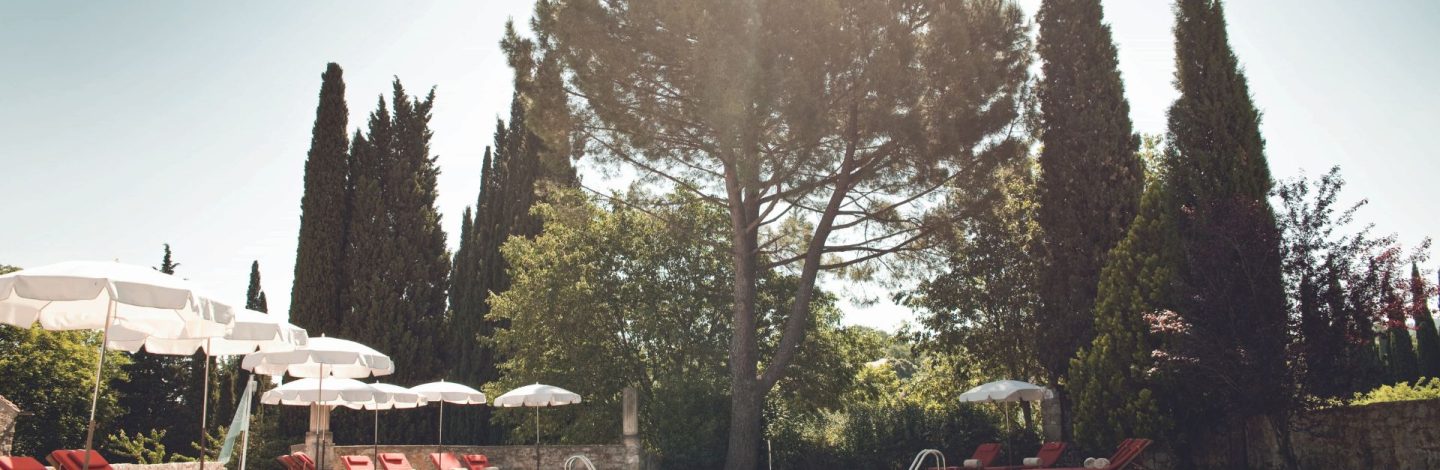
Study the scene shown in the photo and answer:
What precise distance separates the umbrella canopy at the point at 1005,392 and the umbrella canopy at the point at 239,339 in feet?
31.6

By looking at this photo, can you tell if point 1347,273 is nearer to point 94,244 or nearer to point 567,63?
point 567,63

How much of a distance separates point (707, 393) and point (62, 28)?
10880 millimetres

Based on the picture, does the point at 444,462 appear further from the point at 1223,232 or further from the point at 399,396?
the point at 1223,232

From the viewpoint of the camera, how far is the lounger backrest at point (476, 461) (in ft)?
A: 48.5

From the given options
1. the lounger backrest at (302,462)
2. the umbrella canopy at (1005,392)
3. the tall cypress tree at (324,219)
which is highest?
the tall cypress tree at (324,219)

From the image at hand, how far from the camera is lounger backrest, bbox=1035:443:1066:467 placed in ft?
44.4

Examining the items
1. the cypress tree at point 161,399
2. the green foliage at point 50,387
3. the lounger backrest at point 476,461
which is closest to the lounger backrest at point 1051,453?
the lounger backrest at point 476,461

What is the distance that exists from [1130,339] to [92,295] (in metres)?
12.1

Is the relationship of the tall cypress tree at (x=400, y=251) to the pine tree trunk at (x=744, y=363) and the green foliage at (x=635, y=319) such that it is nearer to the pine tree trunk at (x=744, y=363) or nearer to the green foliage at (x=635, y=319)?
the green foliage at (x=635, y=319)

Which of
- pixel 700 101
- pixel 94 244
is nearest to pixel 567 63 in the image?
pixel 700 101

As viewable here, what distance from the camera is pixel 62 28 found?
10.4 metres

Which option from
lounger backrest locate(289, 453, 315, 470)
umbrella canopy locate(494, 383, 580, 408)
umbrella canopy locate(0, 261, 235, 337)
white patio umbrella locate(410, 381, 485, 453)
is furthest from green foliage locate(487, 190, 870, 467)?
umbrella canopy locate(0, 261, 235, 337)

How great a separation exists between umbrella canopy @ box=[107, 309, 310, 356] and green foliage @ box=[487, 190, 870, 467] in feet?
29.9

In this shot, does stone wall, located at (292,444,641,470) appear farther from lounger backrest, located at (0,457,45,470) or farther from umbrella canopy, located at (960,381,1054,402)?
lounger backrest, located at (0,457,45,470)
